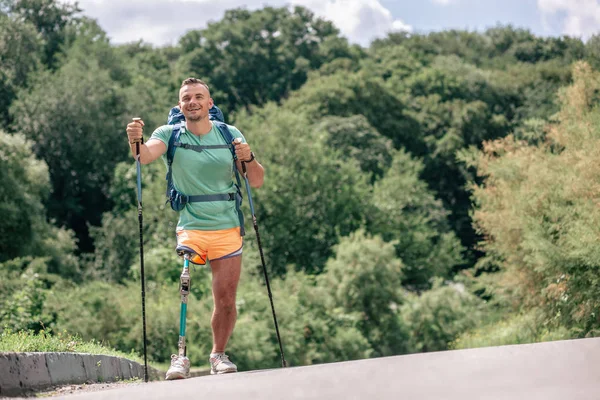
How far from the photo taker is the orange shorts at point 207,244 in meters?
7.61

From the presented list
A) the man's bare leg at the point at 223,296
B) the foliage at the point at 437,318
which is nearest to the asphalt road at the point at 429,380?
the man's bare leg at the point at 223,296

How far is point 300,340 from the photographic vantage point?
97.5 ft

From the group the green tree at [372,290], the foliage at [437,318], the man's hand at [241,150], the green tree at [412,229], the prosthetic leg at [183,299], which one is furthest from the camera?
the green tree at [412,229]

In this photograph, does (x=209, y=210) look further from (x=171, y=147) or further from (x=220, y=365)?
(x=220, y=365)

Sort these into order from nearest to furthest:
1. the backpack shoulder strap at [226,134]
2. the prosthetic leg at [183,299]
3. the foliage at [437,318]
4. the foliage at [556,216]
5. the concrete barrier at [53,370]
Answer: the concrete barrier at [53,370], the prosthetic leg at [183,299], the backpack shoulder strap at [226,134], the foliage at [556,216], the foliage at [437,318]

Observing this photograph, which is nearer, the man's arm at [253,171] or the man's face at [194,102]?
the man's face at [194,102]

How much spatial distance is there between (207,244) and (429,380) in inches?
107

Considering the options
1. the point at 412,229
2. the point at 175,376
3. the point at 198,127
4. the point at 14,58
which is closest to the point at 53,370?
the point at 175,376

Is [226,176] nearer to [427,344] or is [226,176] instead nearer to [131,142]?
[131,142]

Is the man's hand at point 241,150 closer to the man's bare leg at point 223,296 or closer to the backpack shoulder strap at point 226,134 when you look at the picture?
the backpack shoulder strap at point 226,134

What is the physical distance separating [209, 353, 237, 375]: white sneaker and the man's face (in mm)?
1796

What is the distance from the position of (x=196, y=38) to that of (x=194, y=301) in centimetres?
4187

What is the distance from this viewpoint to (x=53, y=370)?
22.3 feet

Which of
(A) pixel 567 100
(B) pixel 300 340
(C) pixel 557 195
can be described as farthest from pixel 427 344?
(C) pixel 557 195
